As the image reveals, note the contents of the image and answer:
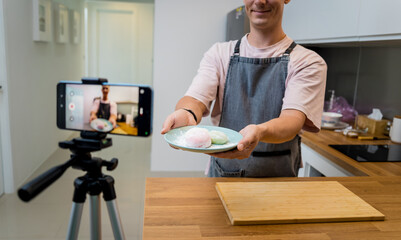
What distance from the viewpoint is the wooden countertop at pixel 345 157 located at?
1504mm

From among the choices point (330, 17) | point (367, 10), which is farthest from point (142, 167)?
point (367, 10)

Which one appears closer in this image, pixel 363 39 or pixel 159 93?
pixel 363 39

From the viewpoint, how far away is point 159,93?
11.2 feet

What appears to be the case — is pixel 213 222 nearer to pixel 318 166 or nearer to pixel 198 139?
pixel 198 139

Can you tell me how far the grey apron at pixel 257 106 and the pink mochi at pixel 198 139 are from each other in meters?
0.43

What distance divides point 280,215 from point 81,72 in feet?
16.6

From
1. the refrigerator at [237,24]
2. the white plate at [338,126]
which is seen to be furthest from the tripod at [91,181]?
the refrigerator at [237,24]

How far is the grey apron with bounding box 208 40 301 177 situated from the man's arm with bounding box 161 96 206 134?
0.46 ft

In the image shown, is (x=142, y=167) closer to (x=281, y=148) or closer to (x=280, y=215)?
(x=281, y=148)

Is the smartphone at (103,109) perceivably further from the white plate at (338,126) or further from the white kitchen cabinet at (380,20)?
the white plate at (338,126)

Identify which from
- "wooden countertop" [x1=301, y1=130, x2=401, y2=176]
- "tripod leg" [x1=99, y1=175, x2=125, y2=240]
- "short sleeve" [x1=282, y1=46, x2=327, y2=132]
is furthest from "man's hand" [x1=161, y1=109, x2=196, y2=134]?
"wooden countertop" [x1=301, y1=130, x2=401, y2=176]

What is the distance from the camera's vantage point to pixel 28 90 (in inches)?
126

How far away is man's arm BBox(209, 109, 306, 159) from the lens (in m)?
0.96

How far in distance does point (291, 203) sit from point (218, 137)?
29 centimetres
